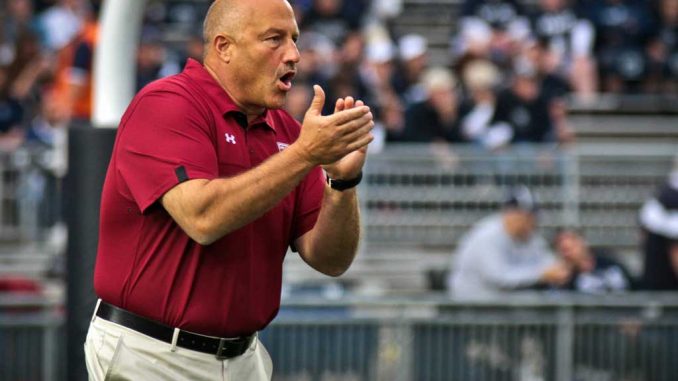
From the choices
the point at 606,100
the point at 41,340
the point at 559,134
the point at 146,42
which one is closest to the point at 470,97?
the point at 559,134

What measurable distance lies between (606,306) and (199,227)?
6.32 meters

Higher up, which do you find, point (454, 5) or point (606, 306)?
point (454, 5)

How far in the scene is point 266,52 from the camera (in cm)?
489

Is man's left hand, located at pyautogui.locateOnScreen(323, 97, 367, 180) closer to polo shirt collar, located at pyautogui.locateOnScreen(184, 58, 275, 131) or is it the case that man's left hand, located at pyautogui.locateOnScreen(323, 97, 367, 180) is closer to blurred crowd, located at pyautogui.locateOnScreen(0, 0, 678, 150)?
polo shirt collar, located at pyautogui.locateOnScreen(184, 58, 275, 131)

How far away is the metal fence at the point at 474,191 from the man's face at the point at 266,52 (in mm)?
8250

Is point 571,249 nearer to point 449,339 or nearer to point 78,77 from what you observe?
point 449,339

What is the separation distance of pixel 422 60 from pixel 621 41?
2.73 metres

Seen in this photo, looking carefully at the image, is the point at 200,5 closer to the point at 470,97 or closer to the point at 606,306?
the point at 470,97

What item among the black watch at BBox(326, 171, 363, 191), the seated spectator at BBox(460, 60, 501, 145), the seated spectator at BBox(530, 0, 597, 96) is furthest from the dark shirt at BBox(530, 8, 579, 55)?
the black watch at BBox(326, 171, 363, 191)

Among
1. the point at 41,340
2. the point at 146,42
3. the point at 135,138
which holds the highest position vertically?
the point at 146,42

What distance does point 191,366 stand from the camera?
4.96m

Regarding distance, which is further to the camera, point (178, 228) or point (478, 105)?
point (478, 105)

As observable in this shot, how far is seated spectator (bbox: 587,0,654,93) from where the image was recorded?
56.3 feet

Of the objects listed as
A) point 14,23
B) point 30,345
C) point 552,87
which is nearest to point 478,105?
point 552,87
